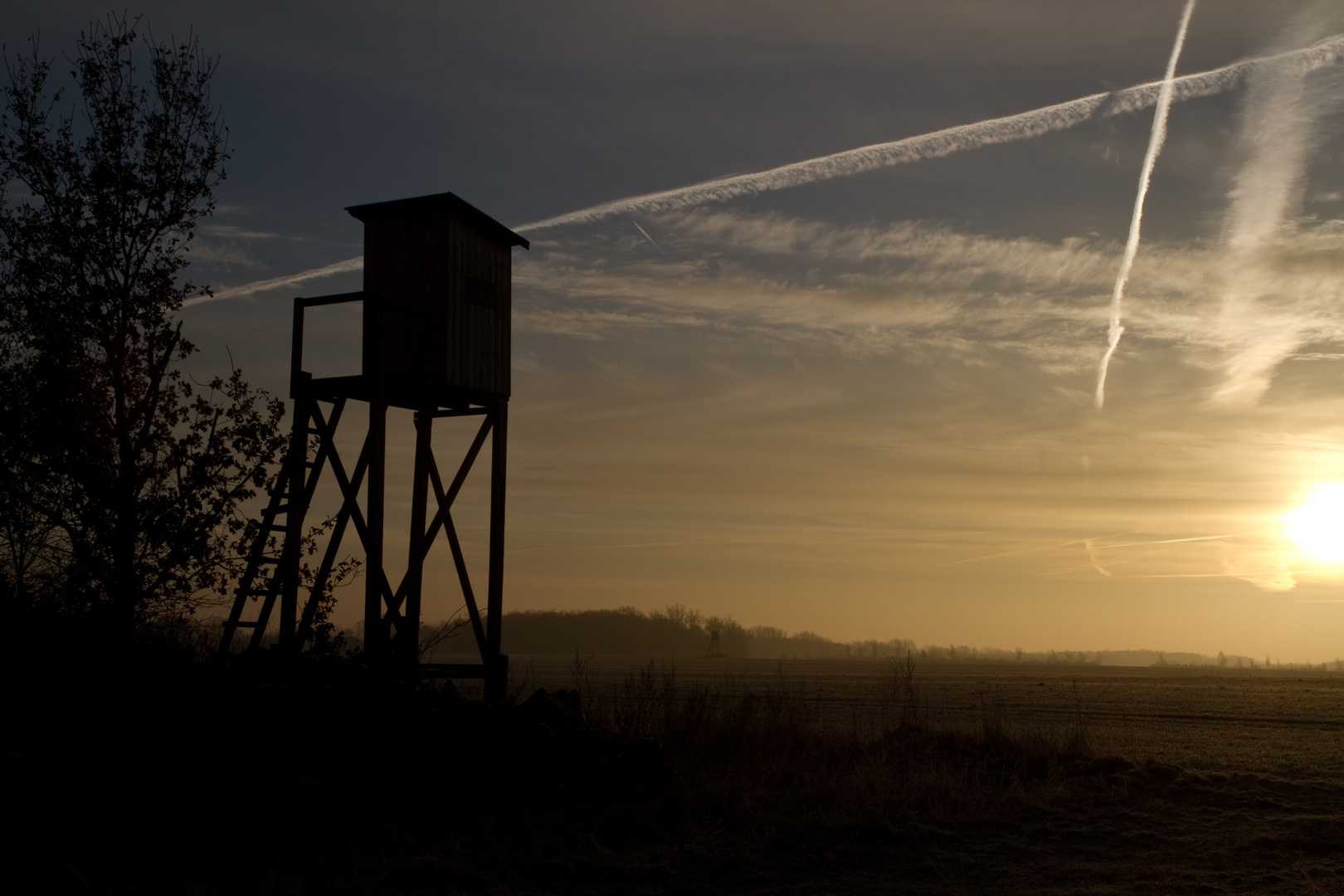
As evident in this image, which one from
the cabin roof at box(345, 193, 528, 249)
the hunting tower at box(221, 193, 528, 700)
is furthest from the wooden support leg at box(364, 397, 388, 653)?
the cabin roof at box(345, 193, 528, 249)

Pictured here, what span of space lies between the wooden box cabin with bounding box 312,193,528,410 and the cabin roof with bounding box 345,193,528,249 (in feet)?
0.05

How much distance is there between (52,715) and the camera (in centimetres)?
909

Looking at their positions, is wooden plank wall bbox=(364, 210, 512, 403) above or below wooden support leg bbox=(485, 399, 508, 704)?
above

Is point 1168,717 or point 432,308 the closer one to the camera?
point 432,308

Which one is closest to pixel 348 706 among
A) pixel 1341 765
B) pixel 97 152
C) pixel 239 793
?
pixel 239 793

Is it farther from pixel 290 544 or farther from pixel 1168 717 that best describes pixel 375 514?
pixel 1168 717

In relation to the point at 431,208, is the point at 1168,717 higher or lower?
lower

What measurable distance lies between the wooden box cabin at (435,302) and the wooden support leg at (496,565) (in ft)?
3.47

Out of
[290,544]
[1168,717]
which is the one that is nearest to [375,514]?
[290,544]

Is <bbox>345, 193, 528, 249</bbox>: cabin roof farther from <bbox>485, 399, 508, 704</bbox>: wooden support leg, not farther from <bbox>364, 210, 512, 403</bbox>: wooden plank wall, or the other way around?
<bbox>485, 399, 508, 704</bbox>: wooden support leg

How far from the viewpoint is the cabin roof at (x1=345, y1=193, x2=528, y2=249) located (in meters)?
16.0

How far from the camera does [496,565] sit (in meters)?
16.2

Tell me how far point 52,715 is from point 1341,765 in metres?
17.6

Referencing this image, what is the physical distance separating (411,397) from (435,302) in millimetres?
1676
